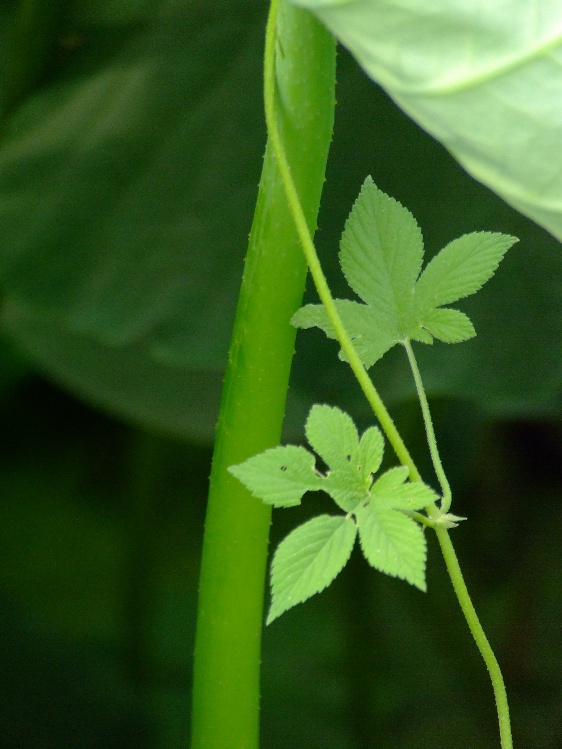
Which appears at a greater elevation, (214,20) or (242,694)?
(214,20)

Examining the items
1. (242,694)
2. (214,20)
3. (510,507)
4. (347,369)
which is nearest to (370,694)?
(510,507)

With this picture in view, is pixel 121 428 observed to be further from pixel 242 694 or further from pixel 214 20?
pixel 242 694

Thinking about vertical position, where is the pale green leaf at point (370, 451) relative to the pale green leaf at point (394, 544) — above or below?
above

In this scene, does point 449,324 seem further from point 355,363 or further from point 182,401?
point 182,401

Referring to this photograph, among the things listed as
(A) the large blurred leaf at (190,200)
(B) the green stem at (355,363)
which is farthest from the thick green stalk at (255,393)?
(A) the large blurred leaf at (190,200)

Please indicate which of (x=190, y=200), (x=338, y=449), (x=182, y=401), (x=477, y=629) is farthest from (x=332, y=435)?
(x=182, y=401)

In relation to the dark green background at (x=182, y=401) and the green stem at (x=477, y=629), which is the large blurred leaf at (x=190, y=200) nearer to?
the dark green background at (x=182, y=401)

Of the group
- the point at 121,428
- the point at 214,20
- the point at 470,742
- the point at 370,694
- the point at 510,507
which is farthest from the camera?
the point at 121,428

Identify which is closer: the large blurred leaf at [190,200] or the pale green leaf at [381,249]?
the pale green leaf at [381,249]
